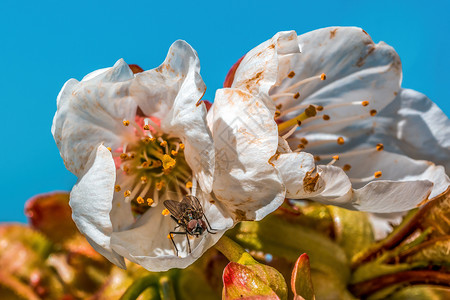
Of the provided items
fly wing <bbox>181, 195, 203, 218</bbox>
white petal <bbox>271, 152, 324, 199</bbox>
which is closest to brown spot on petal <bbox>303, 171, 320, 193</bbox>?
white petal <bbox>271, 152, 324, 199</bbox>

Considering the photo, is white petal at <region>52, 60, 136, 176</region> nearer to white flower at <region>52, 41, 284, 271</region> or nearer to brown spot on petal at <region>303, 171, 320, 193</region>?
white flower at <region>52, 41, 284, 271</region>

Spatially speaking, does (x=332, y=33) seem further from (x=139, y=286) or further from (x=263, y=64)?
(x=139, y=286)

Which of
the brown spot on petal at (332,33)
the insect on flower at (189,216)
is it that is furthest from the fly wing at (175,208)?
the brown spot on petal at (332,33)

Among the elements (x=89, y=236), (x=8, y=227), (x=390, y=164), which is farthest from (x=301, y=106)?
(x=8, y=227)

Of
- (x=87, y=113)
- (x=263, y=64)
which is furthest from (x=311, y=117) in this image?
(x=87, y=113)

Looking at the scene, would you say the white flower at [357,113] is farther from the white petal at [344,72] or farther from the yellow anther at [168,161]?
the yellow anther at [168,161]

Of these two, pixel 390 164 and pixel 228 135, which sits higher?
pixel 228 135

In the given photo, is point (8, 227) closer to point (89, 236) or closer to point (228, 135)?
point (89, 236)
